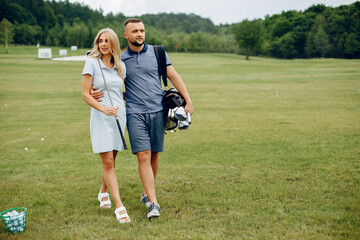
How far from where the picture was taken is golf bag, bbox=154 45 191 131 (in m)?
4.56

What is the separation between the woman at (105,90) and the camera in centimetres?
430

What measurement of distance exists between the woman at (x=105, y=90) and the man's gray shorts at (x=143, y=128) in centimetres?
16

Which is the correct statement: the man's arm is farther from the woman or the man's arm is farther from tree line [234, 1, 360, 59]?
tree line [234, 1, 360, 59]

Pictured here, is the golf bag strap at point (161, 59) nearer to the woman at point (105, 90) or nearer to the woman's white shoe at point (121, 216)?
the woman at point (105, 90)

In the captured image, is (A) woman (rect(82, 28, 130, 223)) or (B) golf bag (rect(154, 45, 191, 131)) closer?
(A) woman (rect(82, 28, 130, 223))

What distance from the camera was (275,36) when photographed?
114 meters

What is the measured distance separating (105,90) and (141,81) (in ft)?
1.61

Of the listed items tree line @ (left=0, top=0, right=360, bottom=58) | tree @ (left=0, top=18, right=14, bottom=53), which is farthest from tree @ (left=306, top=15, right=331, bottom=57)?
tree @ (left=0, top=18, right=14, bottom=53)

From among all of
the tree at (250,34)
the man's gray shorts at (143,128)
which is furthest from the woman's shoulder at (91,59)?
the tree at (250,34)

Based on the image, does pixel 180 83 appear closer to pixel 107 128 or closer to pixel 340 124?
pixel 107 128

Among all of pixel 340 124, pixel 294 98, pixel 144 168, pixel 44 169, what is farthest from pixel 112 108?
pixel 294 98

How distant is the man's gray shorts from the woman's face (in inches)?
35.1

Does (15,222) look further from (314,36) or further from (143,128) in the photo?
(314,36)

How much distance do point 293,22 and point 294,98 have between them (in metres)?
101
